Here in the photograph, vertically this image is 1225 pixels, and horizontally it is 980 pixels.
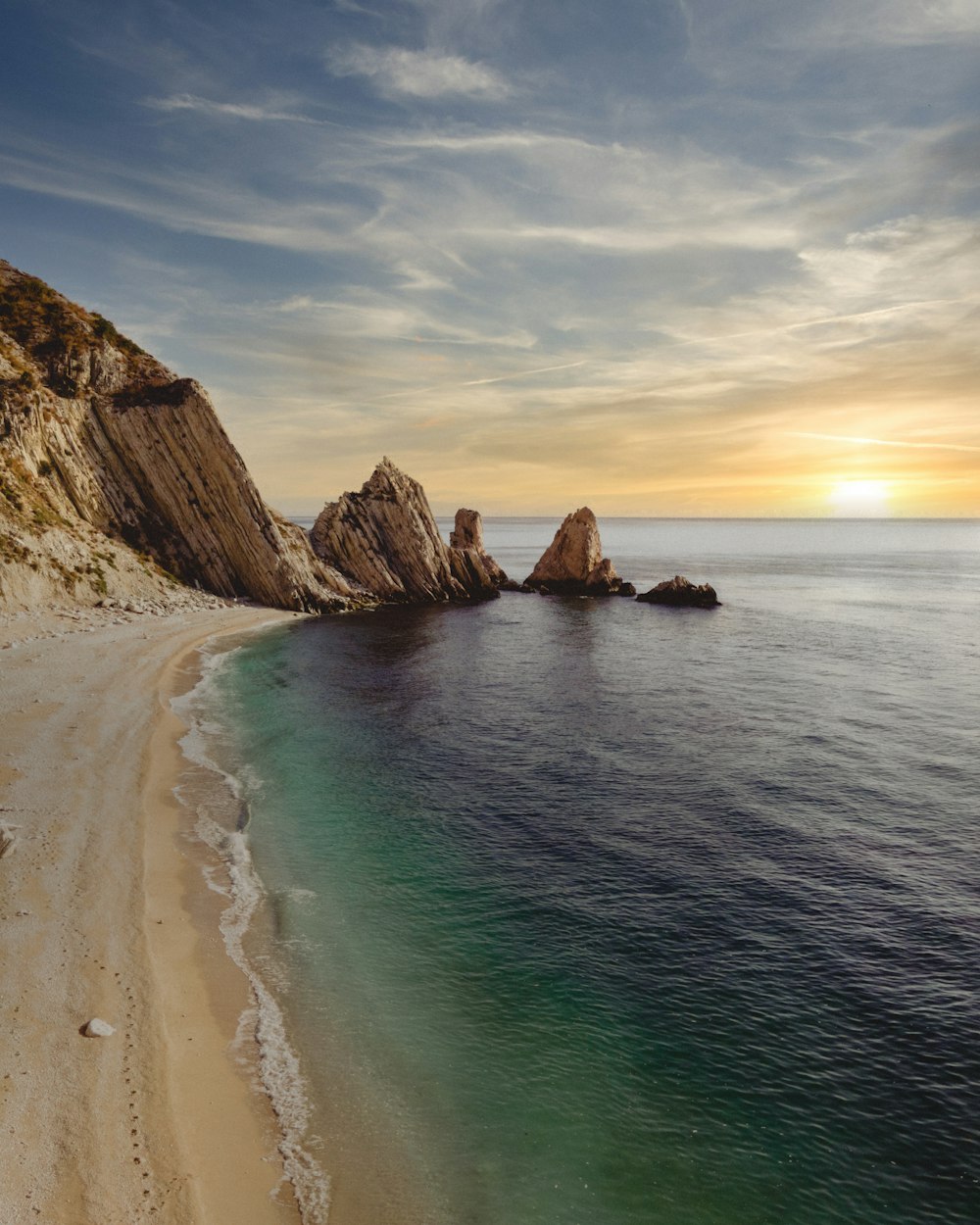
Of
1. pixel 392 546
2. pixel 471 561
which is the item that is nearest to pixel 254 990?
pixel 392 546

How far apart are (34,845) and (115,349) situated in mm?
77544

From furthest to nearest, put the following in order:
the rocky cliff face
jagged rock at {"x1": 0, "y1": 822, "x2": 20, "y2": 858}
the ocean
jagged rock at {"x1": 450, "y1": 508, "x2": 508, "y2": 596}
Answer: jagged rock at {"x1": 450, "y1": 508, "x2": 508, "y2": 596} < the rocky cliff face < jagged rock at {"x1": 0, "y1": 822, "x2": 20, "y2": 858} < the ocean

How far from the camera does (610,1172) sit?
485 inches

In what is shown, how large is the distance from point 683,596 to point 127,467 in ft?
227

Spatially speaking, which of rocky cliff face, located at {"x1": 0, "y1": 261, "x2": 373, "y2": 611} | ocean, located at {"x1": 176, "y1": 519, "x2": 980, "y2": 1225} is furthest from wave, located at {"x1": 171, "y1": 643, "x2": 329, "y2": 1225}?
rocky cliff face, located at {"x1": 0, "y1": 261, "x2": 373, "y2": 611}

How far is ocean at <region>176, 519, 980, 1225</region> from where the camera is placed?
12.4m

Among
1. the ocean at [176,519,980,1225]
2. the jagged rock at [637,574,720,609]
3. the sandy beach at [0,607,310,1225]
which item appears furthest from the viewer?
the jagged rock at [637,574,720,609]

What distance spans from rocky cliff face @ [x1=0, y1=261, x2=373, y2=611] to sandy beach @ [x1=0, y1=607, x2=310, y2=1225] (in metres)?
44.6

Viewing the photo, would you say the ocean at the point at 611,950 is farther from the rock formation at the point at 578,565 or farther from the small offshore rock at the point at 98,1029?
the rock formation at the point at 578,565

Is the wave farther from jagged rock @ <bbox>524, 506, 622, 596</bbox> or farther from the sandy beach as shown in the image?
jagged rock @ <bbox>524, 506, 622, 596</bbox>

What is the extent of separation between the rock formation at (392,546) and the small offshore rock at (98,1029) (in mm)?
Result: 77755

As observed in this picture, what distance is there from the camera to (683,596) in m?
94.4

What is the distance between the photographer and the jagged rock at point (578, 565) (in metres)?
106

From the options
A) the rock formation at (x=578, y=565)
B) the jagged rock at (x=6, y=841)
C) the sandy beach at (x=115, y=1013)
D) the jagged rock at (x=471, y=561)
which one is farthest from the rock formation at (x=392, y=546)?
the jagged rock at (x=6, y=841)
